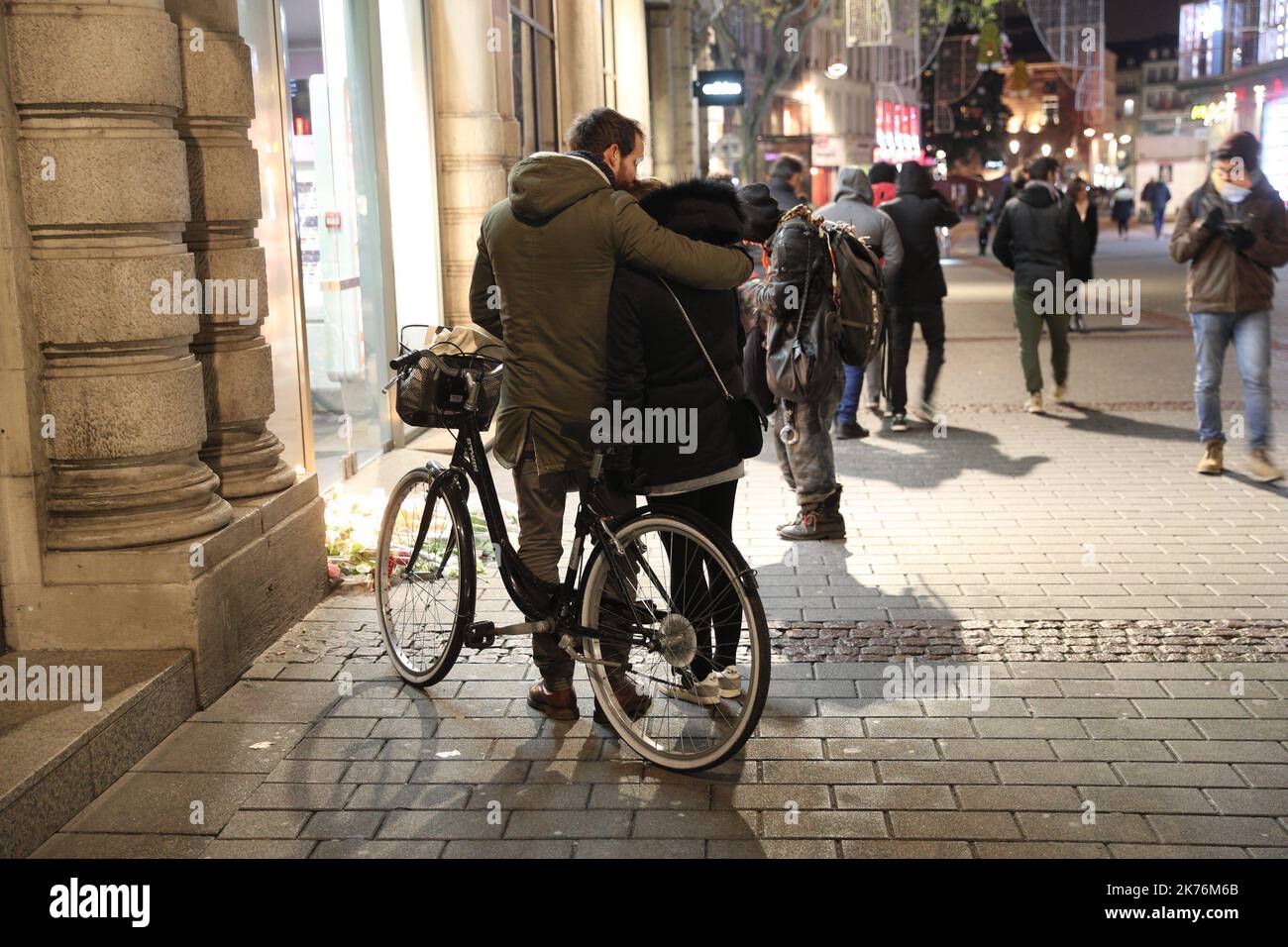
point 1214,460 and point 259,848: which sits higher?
point 1214,460

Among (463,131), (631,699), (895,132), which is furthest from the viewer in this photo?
(895,132)

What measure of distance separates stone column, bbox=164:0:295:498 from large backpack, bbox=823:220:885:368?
3004mm

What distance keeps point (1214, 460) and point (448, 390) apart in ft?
19.7

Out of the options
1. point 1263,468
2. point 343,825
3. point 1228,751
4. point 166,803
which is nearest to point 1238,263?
point 1263,468

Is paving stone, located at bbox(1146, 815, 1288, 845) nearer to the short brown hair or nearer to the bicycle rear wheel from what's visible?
the bicycle rear wheel

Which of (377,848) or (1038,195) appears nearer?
(377,848)

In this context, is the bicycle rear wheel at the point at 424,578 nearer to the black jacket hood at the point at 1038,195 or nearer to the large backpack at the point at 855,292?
the large backpack at the point at 855,292

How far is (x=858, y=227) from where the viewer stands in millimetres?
11172

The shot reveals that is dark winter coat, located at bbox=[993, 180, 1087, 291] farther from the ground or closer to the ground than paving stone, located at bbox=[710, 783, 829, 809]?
farther from the ground

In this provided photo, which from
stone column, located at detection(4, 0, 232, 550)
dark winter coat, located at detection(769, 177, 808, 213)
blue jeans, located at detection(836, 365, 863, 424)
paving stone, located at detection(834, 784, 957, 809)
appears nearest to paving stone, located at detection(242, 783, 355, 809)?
stone column, located at detection(4, 0, 232, 550)

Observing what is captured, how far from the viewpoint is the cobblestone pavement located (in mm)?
4516

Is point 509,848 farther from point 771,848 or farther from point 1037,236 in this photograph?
point 1037,236
